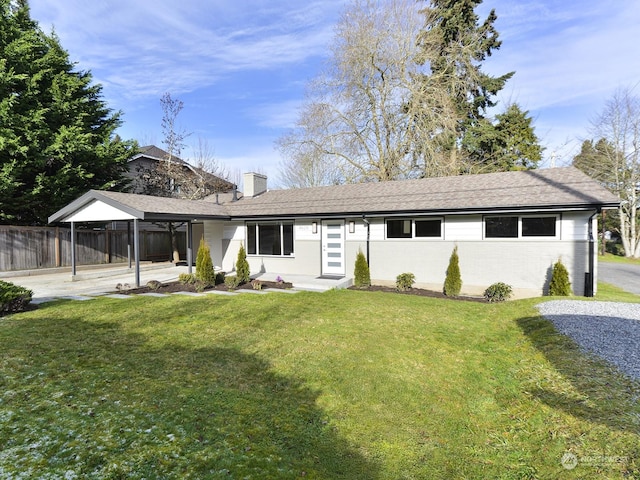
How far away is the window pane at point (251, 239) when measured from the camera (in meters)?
14.8

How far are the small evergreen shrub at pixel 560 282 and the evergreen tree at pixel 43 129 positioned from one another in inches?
767

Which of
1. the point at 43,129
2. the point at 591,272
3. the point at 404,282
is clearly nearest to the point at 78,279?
the point at 43,129

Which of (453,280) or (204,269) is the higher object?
(204,269)

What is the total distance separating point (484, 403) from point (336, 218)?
9.49 m

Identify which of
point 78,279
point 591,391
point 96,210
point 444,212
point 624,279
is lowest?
point 624,279

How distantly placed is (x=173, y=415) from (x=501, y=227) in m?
10.1

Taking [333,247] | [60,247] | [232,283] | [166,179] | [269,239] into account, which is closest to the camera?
[232,283]

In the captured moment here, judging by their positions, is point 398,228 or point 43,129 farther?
point 43,129

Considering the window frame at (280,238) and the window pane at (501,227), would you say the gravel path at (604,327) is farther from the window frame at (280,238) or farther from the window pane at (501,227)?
the window frame at (280,238)

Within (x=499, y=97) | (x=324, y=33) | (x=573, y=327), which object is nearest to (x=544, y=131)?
(x=499, y=97)

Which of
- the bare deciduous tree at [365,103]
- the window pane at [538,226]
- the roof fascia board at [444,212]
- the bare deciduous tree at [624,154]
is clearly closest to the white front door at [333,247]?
the roof fascia board at [444,212]

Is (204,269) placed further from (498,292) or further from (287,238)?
(498,292)

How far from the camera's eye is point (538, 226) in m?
9.86

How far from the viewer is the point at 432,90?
20406 mm
